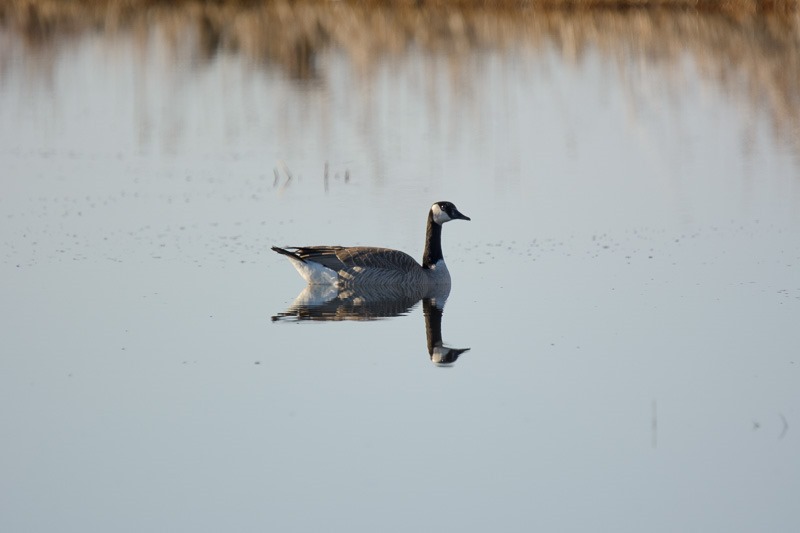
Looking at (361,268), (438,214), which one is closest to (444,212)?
(438,214)

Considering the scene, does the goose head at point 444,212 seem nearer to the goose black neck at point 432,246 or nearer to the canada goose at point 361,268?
the goose black neck at point 432,246

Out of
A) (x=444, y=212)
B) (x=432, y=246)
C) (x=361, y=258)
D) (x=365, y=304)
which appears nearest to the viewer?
(x=365, y=304)

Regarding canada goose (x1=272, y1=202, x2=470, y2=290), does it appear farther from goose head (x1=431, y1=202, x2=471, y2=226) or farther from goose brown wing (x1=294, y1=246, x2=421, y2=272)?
goose head (x1=431, y1=202, x2=471, y2=226)

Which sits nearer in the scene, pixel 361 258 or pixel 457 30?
pixel 361 258

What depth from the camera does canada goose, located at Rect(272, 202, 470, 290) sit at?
414 inches

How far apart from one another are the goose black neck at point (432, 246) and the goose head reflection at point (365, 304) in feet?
1.24

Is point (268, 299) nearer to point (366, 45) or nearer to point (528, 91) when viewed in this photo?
point (528, 91)

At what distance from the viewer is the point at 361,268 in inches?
419

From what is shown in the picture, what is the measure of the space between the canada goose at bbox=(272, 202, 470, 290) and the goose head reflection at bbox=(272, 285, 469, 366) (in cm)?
7

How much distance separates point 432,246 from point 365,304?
38.7 inches

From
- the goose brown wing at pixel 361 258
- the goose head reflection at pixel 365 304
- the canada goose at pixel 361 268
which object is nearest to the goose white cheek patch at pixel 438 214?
the canada goose at pixel 361 268

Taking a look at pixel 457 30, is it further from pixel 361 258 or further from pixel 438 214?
pixel 361 258

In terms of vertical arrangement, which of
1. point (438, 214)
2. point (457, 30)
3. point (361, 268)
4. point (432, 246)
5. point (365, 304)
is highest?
point (457, 30)

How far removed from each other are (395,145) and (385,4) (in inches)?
492
